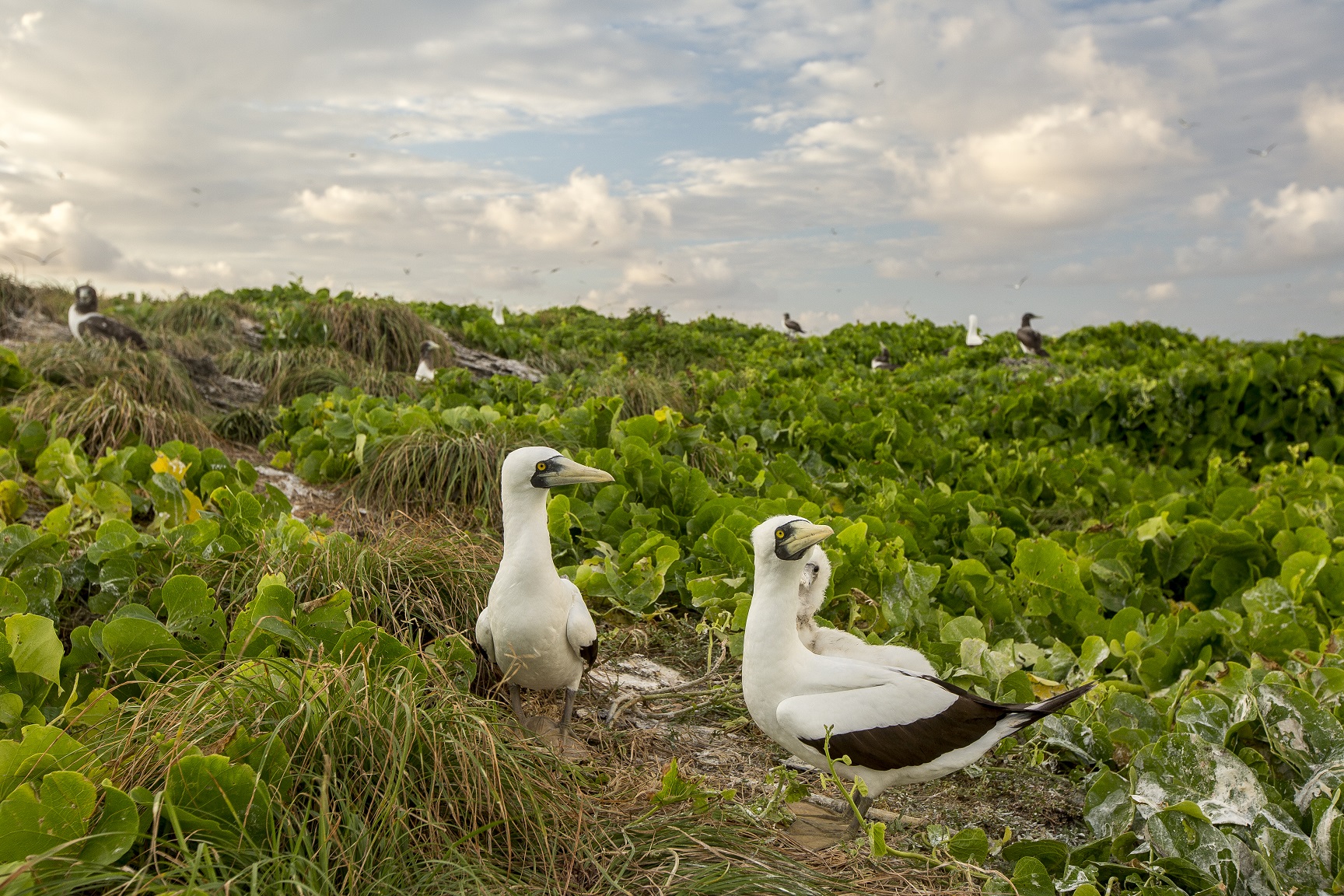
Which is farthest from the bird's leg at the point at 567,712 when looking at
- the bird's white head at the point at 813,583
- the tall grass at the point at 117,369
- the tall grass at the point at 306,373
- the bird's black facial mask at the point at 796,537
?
the tall grass at the point at 306,373

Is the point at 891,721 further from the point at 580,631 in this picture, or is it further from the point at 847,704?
the point at 580,631

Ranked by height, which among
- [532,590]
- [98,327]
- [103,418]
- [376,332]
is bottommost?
[532,590]

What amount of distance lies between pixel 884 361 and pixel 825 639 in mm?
12582

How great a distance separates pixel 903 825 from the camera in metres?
3.23

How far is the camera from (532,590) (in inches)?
131

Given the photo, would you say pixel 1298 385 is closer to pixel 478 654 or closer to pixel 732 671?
pixel 732 671

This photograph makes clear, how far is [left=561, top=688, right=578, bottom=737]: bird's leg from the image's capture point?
3.54 m

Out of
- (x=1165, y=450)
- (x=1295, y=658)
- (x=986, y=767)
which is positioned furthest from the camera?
(x=1165, y=450)

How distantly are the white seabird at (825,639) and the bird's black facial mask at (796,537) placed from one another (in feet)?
1.40

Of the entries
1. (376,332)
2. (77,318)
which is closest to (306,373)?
(376,332)

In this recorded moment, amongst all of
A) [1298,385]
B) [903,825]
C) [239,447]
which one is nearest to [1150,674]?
[903,825]

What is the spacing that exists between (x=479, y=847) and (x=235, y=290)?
1799 centimetres

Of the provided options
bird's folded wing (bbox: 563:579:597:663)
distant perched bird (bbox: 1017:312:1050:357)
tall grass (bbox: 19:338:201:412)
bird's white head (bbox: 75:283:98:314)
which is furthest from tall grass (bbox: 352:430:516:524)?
distant perched bird (bbox: 1017:312:1050:357)

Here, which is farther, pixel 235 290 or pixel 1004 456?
pixel 235 290
